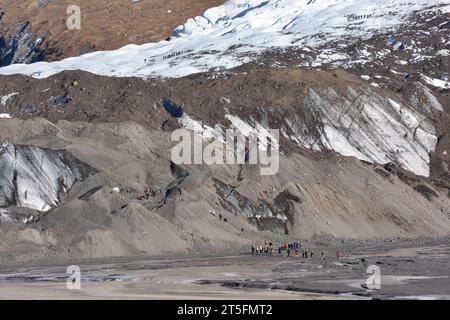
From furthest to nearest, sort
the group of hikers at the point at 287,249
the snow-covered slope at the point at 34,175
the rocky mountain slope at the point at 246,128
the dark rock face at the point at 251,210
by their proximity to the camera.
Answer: the dark rock face at the point at 251,210, the snow-covered slope at the point at 34,175, the rocky mountain slope at the point at 246,128, the group of hikers at the point at 287,249

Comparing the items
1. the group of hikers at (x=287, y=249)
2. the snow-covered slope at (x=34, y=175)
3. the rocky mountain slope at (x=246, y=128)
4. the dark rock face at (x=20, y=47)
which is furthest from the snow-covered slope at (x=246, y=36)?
the group of hikers at (x=287, y=249)

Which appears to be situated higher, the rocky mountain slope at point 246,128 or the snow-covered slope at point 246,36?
→ the snow-covered slope at point 246,36

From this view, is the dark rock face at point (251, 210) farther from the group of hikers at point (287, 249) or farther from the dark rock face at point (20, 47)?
the dark rock face at point (20, 47)

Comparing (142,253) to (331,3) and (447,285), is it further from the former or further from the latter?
(331,3)

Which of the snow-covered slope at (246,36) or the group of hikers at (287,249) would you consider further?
the snow-covered slope at (246,36)

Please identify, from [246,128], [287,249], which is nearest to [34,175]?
[287,249]
